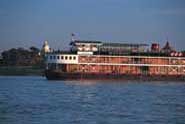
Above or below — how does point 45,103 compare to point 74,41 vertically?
below

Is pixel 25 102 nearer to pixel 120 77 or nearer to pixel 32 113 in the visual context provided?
pixel 32 113

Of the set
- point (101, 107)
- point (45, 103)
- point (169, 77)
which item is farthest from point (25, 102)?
point (169, 77)

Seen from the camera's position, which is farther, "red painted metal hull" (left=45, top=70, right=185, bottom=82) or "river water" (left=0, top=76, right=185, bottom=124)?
"red painted metal hull" (left=45, top=70, right=185, bottom=82)

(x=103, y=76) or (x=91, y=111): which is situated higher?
(x=103, y=76)

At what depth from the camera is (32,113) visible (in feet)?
99.5

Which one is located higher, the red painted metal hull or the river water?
the red painted metal hull

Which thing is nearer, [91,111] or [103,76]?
[91,111]

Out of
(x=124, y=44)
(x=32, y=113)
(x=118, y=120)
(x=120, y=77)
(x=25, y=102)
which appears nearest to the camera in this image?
(x=118, y=120)

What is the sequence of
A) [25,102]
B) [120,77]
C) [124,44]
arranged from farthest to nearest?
[124,44], [120,77], [25,102]

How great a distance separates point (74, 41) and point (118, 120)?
52828mm

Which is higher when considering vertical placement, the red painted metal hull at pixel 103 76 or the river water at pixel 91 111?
the red painted metal hull at pixel 103 76

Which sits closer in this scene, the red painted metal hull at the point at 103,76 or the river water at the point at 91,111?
the river water at the point at 91,111

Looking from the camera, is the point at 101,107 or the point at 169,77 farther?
the point at 169,77

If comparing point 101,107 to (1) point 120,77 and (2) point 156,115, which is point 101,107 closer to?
(2) point 156,115
